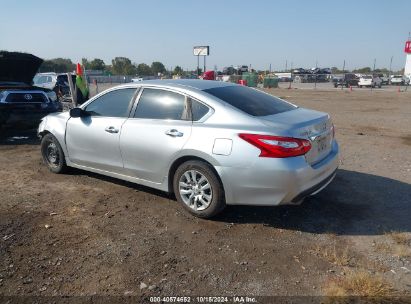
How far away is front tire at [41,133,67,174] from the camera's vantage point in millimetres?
5898

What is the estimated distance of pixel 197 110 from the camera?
4344 mm

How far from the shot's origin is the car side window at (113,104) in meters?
5.01

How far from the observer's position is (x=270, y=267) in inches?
133

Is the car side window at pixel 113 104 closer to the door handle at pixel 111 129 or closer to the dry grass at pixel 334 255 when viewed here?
the door handle at pixel 111 129

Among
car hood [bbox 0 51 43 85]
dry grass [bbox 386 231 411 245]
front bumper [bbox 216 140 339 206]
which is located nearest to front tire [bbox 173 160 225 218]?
front bumper [bbox 216 140 339 206]

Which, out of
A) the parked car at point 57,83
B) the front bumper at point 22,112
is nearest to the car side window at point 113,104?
the front bumper at point 22,112

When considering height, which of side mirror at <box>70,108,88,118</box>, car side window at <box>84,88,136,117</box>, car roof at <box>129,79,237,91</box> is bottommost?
side mirror at <box>70,108,88,118</box>

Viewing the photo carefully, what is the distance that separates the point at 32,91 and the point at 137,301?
25.4 ft

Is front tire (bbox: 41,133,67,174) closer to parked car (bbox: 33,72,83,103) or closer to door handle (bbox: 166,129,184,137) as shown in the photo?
door handle (bbox: 166,129,184,137)

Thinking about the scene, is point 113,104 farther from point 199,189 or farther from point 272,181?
point 272,181

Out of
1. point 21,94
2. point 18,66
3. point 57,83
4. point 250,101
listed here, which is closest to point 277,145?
point 250,101

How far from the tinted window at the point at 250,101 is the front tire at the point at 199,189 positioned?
2.69ft

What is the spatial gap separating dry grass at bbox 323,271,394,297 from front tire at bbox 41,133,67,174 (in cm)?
443

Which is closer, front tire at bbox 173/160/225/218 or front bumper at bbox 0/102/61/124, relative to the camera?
front tire at bbox 173/160/225/218
